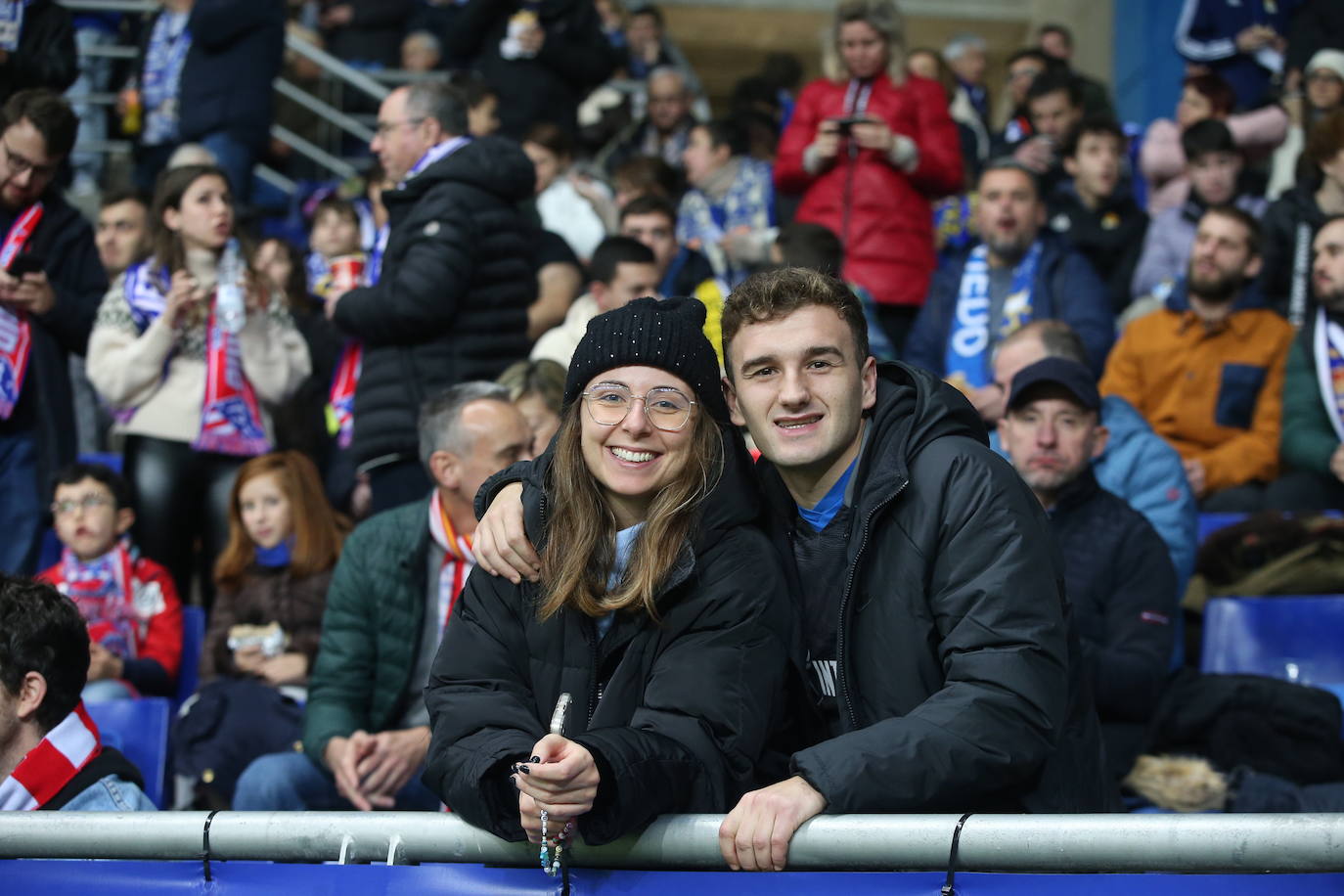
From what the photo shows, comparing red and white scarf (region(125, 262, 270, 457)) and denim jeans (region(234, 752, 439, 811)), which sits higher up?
red and white scarf (region(125, 262, 270, 457))

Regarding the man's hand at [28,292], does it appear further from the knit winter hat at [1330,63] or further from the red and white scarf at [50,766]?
the knit winter hat at [1330,63]

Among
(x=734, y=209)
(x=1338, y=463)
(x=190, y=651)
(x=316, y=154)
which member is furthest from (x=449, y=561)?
(x=316, y=154)

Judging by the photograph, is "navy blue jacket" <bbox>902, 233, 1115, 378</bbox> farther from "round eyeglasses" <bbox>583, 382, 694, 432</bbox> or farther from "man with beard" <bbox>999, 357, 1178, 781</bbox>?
"round eyeglasses" <bbox>583, 382, 694, 432</bbox>

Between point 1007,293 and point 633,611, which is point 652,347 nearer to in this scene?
point 633,611

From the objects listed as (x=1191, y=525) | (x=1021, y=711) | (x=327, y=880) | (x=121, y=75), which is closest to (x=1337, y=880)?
(x=1021, y=711)

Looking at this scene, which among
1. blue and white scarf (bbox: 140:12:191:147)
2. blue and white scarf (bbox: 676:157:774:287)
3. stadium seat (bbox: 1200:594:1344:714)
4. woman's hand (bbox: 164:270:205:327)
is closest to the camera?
stadium seat (bbox: 1200:594:1344:714)

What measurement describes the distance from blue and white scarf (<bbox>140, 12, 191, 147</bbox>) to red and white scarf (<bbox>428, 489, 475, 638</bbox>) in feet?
17.4

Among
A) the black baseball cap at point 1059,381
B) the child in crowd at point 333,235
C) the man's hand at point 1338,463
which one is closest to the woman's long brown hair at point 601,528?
the black baseball cap at point 1059,381

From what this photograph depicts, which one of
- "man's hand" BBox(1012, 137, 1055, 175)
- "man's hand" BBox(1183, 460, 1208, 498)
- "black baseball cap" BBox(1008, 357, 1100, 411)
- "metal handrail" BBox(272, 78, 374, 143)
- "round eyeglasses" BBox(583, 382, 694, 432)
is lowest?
"round eyeglasses" BBox(583, 382, 694, 432)

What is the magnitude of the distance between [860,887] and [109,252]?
597 centimetres

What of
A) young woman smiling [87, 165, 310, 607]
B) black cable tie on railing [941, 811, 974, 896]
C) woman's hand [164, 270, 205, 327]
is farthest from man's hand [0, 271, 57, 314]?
black cable tie on railing [941, 811, 974, 896]

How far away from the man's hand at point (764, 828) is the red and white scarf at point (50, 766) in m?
1.54

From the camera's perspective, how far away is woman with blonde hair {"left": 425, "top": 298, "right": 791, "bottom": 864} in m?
2.73

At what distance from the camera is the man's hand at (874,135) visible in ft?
23.7
